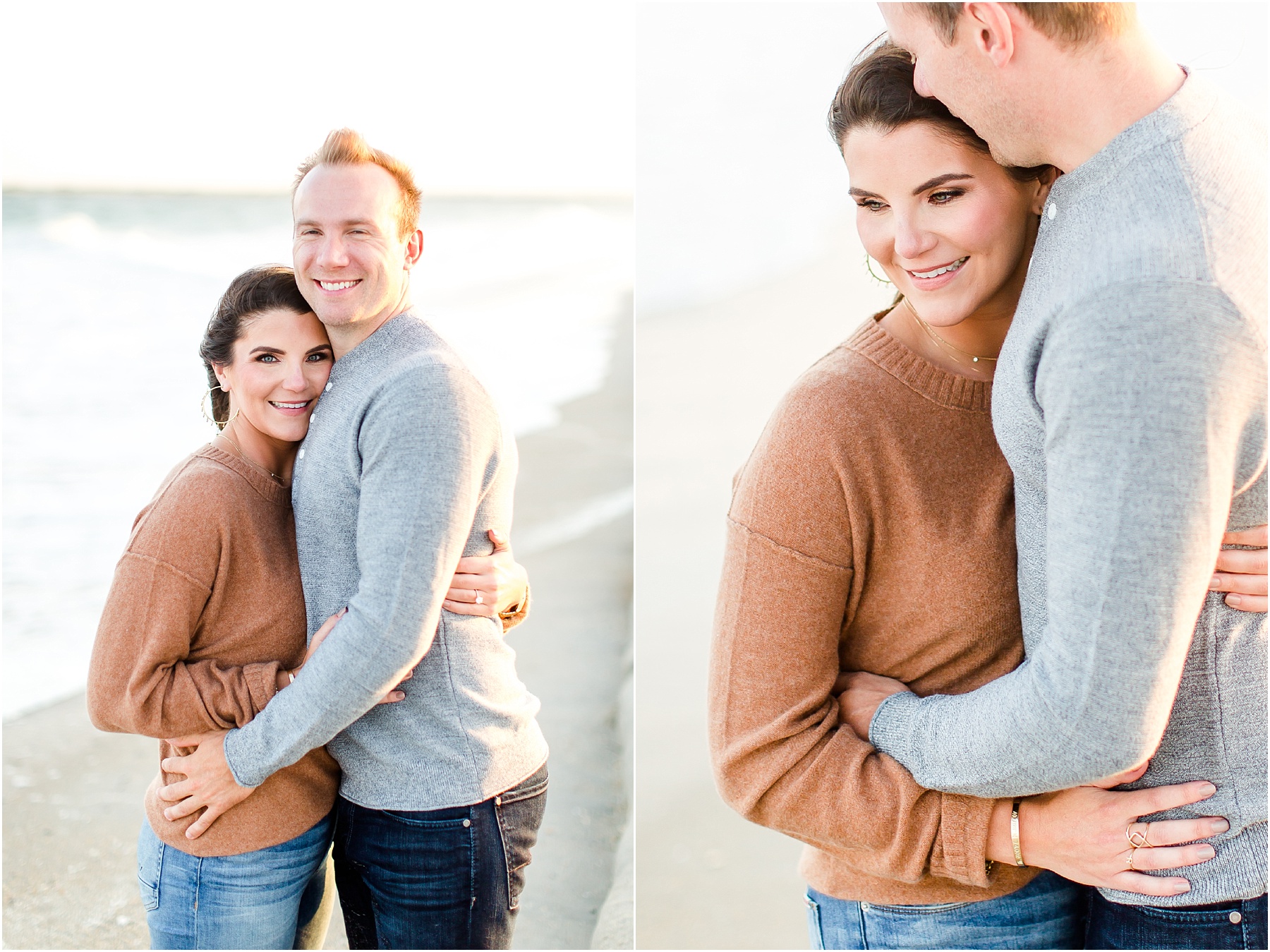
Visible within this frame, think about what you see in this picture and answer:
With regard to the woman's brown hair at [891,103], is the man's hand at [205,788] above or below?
below

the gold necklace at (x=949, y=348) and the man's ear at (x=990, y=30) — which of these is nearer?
the man's ear at (x=990, y=30)

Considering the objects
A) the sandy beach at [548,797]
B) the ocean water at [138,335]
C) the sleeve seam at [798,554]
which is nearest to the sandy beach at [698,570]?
the sandy beach at [548,797]

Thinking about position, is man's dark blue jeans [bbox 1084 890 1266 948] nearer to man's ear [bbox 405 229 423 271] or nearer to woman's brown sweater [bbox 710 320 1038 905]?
woman's brown sweater [bbox 710 320 1038 905]

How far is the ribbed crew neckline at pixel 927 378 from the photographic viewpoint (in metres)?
1.26

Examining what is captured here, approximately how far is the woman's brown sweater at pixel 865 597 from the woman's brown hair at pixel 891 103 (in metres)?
0.28

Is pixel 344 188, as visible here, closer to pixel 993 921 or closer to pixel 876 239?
pixel 876 239

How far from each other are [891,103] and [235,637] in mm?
1267

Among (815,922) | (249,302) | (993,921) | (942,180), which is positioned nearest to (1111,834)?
(993,921)

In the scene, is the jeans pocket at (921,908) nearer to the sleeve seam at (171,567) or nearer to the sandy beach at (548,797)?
the sleeve seam at (171,567)

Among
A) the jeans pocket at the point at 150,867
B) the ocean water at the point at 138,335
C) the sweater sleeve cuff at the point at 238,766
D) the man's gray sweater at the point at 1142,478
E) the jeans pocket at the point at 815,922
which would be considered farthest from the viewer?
the ocean water at the point at 138,335

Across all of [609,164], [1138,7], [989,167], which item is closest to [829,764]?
[989,167]

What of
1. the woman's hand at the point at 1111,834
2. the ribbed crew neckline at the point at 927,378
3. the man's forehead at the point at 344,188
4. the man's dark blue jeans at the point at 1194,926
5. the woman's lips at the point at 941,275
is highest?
the man's forehead at the point at 344,188

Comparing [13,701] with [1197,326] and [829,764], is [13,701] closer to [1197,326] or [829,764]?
[829,764]

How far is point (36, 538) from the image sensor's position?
5961mm
